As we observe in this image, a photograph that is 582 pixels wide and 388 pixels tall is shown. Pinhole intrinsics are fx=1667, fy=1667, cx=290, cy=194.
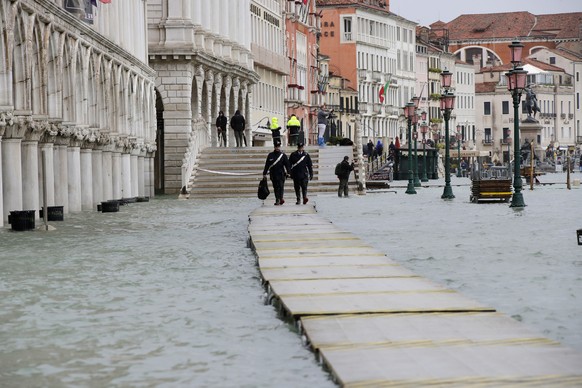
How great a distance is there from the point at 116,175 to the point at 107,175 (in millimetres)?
1908

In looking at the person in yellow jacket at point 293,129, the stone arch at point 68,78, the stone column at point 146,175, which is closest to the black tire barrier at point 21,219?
the stone arch at point 68,78

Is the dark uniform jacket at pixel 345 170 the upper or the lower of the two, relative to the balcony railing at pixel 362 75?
lower

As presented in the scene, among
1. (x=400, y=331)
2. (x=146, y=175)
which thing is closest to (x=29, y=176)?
(x=400, y=331)

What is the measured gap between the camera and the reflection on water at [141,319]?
1174 centimetres

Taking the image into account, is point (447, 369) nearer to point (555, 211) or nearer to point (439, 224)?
point (439, 224)

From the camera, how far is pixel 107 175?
5000 centimetres

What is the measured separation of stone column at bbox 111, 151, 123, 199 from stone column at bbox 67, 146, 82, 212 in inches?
297

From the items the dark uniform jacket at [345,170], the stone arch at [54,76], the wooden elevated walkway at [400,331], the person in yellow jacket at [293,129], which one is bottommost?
the dark uniform jacket at [345,170]

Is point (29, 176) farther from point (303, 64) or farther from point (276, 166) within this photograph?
point (303, 64)

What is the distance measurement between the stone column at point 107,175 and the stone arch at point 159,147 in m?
18.1

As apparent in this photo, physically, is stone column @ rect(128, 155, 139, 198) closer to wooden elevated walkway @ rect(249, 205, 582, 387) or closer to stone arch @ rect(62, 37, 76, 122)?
stone arch @ rect(62, 37, 76, 122)

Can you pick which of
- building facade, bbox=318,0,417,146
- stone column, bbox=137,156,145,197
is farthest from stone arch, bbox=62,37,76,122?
building facade, bbox=318,0,417,146

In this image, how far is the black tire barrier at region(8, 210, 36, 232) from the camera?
31.1 m

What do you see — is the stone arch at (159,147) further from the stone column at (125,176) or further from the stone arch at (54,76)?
the stone arch at (54,76)
